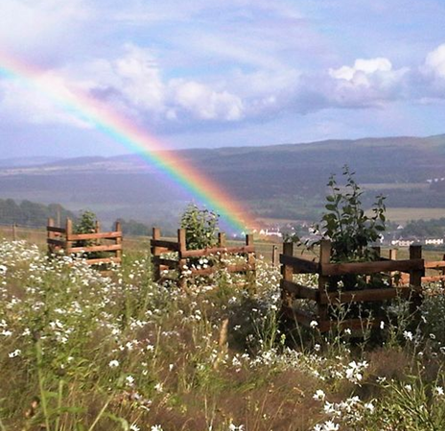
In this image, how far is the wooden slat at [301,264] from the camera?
840 cm

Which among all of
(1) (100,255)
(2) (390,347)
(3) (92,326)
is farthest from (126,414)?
(1) (100,255)

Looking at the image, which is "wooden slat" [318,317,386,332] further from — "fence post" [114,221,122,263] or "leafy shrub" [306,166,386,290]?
"fence post" [114,221,122,263]

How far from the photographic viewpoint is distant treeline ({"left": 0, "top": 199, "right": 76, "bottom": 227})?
42500mm

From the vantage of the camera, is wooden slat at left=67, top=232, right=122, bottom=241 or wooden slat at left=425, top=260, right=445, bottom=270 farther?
wooden slat at left=67, top=232, right=122, bottom=241

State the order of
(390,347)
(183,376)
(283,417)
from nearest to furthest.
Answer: (283,417) < (183,376) < (390,347)

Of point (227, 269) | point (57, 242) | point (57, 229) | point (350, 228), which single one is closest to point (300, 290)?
point (350, 228)

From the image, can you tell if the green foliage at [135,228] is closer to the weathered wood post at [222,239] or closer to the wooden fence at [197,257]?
the weathered wood post at [222,239]

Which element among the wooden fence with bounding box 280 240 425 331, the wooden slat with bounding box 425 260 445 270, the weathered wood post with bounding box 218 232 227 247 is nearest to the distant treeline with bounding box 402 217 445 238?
the wooden slat with bounding box 425 260 445 270

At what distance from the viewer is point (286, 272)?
9281mm

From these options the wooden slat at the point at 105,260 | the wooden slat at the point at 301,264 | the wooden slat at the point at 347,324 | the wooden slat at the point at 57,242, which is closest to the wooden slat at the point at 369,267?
the wooden slat at the point at 301,264

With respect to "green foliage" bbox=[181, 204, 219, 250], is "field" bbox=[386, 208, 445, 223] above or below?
below

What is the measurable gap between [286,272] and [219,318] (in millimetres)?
1068

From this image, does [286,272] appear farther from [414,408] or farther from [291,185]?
[291,185]

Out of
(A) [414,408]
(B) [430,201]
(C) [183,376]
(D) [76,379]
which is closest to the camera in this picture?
(A) [414,408]
